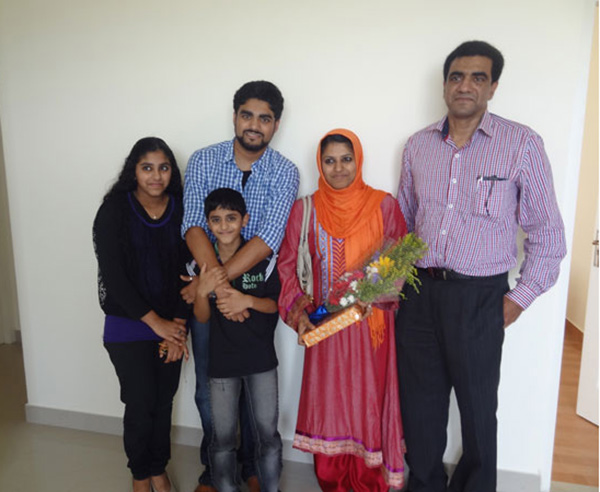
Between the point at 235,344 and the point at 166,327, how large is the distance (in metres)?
0.33

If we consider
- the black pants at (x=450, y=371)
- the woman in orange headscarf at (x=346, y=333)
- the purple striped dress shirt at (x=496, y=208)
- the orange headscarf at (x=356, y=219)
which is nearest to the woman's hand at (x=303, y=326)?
the woman in orange headscarf at (x=346, y=333)

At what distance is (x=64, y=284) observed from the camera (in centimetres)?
271

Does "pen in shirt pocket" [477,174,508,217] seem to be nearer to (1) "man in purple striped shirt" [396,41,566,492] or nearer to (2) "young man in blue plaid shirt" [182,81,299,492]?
(1) "man in purple striped shirt" [396,41,566,492]

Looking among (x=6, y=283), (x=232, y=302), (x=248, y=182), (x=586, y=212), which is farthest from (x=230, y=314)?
(x=586, y=212)

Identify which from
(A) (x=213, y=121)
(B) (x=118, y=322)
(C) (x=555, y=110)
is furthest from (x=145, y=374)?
(C) (x=555, y=110)

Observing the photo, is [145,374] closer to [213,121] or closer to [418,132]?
[213,121]

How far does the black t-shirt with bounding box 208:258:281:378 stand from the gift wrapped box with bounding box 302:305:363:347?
0.71 ft

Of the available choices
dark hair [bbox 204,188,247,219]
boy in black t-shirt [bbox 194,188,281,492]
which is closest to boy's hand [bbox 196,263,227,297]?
boy in black t-shirt [bbox 194,188,281,492]

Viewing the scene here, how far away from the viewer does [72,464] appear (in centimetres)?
243

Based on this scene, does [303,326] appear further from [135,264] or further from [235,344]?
[135,264]

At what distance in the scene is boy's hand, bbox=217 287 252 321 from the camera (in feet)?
5.88

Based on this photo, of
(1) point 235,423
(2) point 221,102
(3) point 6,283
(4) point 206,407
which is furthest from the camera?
(3) point 6,283

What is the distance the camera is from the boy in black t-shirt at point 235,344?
181 cm

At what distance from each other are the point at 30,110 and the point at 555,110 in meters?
2.76
